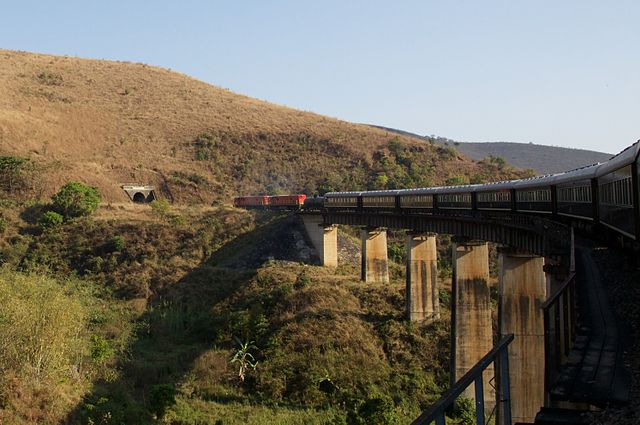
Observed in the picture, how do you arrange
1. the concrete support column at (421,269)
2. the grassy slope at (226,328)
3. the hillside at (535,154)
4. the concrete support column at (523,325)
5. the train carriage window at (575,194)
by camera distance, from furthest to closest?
1. the hillside at (535,154)
2. the concrete support column at (421,269)
3. the grassy slope at (226,328)
4. the concrete support column at (523,325)
5. the train carriage window at (575,194)

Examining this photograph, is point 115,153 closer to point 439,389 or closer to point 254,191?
point 254,191

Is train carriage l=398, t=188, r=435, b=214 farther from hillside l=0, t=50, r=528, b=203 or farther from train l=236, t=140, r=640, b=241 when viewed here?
hillside l=0, t=50, r=528, b=203

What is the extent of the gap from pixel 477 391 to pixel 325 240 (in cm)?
5343

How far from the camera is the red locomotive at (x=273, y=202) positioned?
225 feet

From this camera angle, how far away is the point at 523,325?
30.0 metres

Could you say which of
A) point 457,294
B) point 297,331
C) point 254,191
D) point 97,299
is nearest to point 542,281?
point 457,294

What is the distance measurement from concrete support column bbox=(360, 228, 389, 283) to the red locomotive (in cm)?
1589

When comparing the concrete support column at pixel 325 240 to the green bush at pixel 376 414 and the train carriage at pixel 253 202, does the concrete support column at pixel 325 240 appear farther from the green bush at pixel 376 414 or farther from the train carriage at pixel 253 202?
the green bush at pixel 376 414

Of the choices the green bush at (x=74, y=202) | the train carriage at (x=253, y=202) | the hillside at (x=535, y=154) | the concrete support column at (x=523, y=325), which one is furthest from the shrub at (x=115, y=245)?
the hillside at (x=535, y=154)

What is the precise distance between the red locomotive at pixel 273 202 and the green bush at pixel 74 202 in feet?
61.9

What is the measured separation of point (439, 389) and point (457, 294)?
25.6ft

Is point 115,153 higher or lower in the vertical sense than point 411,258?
higher

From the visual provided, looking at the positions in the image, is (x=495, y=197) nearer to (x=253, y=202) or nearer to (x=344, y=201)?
(x=344, y=201)

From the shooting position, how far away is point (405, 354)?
4278 centimetres
